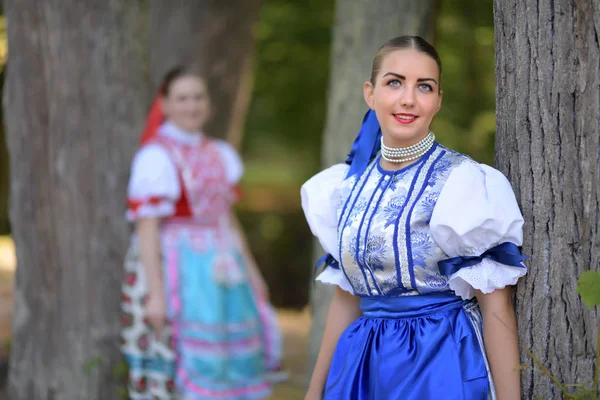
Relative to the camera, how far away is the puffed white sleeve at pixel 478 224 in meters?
1.94

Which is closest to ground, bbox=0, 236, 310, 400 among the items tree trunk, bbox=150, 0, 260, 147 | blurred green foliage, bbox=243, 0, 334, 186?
tree trunk, bbox=150, 0, 260, 147

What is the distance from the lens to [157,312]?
4207 mm

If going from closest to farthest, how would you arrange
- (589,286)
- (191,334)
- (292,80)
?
(589,286) < (191,334) < (292,80)

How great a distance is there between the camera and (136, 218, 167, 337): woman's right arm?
4.15m

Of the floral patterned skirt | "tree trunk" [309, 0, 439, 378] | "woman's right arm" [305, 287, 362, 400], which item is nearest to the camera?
"woman's right arm" [305, 287, 362, 400]

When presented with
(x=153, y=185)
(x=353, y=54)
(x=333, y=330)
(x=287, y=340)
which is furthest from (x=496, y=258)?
(x=287, y=340)

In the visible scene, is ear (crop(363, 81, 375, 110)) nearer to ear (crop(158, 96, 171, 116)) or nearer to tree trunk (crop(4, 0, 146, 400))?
ear (crop(158, 96, 171, 116))

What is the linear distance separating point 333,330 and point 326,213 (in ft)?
1.08

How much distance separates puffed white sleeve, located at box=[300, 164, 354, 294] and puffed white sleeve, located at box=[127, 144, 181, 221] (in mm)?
1932

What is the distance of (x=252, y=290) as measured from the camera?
4594 mm

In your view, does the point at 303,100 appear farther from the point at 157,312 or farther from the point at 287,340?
the point at 157,312

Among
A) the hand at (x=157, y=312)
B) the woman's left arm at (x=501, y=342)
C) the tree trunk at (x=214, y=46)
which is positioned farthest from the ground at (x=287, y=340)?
the woman's left arm at (x=501, y=342)

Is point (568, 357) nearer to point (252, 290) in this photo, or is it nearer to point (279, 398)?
point (252, 290)

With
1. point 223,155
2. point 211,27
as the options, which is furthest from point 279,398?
point 211,27
